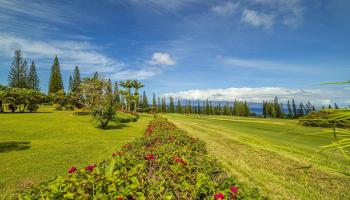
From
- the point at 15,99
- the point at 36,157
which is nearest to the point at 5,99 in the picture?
the point at 15,99

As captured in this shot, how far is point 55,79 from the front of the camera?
6856 centimetres

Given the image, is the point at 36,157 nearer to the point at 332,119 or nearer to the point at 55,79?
the point at 332,119

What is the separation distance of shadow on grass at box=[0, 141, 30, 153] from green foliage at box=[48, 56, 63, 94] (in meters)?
64.5

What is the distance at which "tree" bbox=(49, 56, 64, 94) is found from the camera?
67812 millimetres

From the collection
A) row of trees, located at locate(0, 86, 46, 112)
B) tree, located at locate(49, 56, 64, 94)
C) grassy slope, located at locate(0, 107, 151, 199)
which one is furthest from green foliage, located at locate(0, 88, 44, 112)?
tree, located at locate(49, 56, 64, 94)

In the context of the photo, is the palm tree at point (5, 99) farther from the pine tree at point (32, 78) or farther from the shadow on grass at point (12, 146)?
the pine tree at point (32, 78)

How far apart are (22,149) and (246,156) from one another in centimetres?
1063

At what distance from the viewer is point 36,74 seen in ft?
224

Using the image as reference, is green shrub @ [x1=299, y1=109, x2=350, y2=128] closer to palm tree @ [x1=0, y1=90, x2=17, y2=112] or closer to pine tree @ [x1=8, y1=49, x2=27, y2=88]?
palm tree @ [x1=0, y1=90, x2=17, y2=112]

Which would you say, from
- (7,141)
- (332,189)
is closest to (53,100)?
(7,141)

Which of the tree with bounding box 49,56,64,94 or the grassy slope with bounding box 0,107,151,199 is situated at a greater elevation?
the tree with bounding box 49,56,64,94

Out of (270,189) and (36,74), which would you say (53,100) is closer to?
(36,74)

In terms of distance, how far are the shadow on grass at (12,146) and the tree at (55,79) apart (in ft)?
211

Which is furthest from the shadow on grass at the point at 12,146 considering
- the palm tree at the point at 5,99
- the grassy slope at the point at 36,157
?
the palm tree at the point at 5,99
